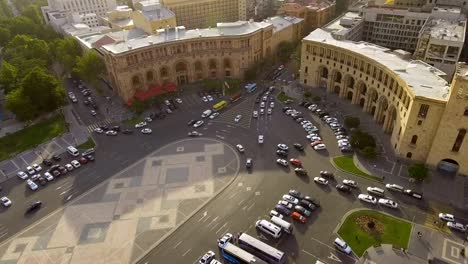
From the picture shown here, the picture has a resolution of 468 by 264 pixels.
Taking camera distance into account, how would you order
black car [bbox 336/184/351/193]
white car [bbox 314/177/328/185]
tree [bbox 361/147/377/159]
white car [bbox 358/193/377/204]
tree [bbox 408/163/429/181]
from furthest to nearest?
1. tree [bbox 361/147/377/159]
2. white car [bbox 314/177/328/185]
3. black car [bbox 336/184/351/193]
4. tree [bbox 408/163/429/181]
5. white car [bbox 358/193/377/204]

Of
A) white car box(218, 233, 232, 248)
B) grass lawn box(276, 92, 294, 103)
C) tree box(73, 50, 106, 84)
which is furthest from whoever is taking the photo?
tree box(73, 50, 106, 84)

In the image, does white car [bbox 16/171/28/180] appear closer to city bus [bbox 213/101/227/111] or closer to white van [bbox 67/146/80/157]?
white van [bbox 67/146/80/157]

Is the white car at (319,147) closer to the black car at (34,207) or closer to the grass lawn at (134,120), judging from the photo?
the grass lawn at (134,120)

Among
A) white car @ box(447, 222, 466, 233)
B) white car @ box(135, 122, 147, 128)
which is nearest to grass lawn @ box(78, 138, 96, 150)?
white car @ box(135, 122, 147, 128)

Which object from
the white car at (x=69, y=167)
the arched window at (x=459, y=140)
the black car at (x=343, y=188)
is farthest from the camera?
the white car at (x=69, y=167)

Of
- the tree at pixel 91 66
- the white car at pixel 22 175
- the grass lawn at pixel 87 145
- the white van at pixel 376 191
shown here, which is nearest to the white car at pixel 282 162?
the white van at pixel 376 191
